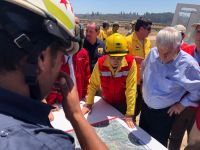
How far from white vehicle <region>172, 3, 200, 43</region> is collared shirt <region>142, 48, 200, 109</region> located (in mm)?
2385

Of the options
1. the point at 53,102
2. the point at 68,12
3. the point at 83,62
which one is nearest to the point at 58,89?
the point at 68,12

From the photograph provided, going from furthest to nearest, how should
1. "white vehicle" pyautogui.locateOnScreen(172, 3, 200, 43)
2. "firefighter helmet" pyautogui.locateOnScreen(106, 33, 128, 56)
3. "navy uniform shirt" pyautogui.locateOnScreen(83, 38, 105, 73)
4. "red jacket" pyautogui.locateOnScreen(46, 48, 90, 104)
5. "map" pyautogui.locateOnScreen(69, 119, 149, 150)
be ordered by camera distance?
"white vehicle" pyautogui.locateOnScreen(172, 3, 200, 43)
"navy uniform shirt" pyautogui.locateOnScreen(83, 38, 105, 73)
"red jacket" pyautogui.locateOnScreen(46, 48, 90, 104)
"firefighter helmet" pyautogui.locateOnScreen(106, 33, 128, 56)
"map" pyautogui.locateOnScreen(69, 119, 149, 150)

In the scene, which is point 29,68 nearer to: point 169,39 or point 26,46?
point 26,46

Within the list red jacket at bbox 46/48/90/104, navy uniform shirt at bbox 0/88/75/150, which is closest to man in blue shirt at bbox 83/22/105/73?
red jacket at bbox 46/48/90/104

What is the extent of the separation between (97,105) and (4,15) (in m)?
2.12

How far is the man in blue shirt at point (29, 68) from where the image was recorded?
2.35ft

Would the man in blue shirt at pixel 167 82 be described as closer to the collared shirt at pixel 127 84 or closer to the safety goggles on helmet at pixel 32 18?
the collared shirt at pixel 127 84

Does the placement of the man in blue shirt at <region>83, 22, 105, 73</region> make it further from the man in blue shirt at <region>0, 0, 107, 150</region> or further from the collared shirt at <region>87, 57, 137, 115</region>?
the man in blue shirt at <region>0, 0, 107, 150</region>

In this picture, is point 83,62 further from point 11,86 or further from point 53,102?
point 11,86

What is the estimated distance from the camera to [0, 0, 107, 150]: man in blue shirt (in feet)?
2.35

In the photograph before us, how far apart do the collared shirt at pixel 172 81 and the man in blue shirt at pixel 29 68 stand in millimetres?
1839

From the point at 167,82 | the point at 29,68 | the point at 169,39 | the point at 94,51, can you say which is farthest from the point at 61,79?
the point at 94,51

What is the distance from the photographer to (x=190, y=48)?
3.40 metres

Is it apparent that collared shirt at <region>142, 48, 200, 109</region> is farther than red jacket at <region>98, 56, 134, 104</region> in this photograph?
No
